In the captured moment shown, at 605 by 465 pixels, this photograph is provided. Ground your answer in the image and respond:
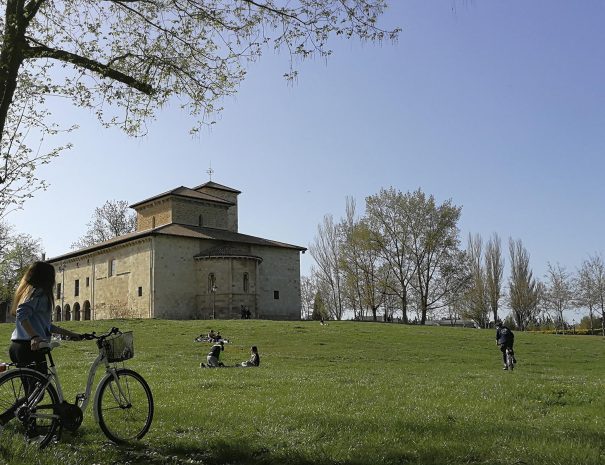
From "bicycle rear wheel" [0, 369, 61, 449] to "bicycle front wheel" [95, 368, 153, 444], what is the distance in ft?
1.60

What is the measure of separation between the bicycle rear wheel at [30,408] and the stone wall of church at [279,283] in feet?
168

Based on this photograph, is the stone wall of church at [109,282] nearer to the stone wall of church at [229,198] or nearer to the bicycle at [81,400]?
the stone wall of church at [229,198]

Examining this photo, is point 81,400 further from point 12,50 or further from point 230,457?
point 12,50

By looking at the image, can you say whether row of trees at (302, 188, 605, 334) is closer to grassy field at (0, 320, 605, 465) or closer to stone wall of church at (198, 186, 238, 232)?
stone wall of church at (198, 186, 238, 232)

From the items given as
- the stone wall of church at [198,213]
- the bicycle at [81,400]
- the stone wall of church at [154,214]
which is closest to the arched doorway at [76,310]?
the stone wall of church at [154,214]

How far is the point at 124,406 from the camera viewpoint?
6648mm

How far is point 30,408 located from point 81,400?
2.14 feet

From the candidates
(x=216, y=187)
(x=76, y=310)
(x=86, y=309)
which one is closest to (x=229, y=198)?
(x=216, y=187)

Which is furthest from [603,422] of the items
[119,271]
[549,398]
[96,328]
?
[119,271]

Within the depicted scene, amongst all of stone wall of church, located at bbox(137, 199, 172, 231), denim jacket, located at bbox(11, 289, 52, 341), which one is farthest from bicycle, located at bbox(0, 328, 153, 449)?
stone wall of church, located at bbox(137, 199, 172, 231)

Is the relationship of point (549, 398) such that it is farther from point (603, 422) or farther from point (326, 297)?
point (326, 297)

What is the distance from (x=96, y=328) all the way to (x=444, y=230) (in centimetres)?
3850

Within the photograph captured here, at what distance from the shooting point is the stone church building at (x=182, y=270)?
53.9 metres

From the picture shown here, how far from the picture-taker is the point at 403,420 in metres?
7.64
